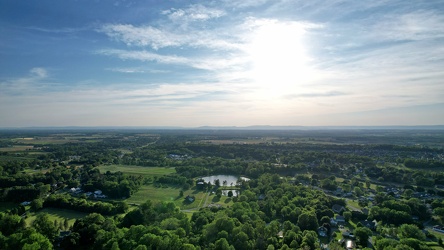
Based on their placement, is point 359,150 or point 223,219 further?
point 359,150

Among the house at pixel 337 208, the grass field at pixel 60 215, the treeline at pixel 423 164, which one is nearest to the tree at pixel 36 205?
the grass field at pixel 60 215

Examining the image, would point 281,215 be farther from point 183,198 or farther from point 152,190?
point 152,190

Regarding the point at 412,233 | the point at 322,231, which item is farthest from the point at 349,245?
the point at 412,233

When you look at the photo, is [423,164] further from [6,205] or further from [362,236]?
[6,205]

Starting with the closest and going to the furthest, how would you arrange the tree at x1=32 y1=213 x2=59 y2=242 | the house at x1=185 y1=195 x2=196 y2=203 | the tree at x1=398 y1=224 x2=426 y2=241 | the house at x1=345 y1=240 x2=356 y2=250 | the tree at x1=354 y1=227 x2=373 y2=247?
the tree at x1=32 y1=213 x2=59 y2=242
the house at x1=345 y1=240 x2=356 y2=250
the tree at x1=354 y1=227 x2=373 y2=247
the tree at x1=398 y1=224 x2=426 y2=241
the house at x1=185 y1=195 x2=196 y2=203

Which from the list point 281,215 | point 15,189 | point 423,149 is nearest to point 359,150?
point 423,149

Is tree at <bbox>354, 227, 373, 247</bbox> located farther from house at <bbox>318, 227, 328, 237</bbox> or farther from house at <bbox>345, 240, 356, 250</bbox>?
house at <bbox>318, 227, 328, 237</bbox>

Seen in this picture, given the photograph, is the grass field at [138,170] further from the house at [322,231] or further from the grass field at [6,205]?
the house at [322,231]

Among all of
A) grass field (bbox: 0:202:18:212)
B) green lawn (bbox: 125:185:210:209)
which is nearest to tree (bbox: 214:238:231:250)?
green lawn (bbox: 125:185:210:209)

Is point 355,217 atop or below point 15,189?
Answer: below
